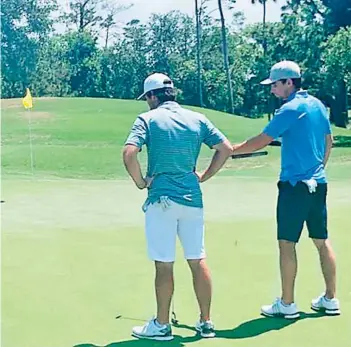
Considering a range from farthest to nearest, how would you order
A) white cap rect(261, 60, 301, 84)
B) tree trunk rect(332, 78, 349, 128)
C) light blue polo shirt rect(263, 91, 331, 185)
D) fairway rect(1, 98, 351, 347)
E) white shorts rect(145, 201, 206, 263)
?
tree trunk rect(332, 78, 349, 128) < white cap rect(261, 60, 301, 84) < light blue polo shirt rect(263, 91, 331, 185) < fairway rect(1, 98, 351, 347) < white shorts rect(145, 201, 206, 263)

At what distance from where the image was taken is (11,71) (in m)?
46.7

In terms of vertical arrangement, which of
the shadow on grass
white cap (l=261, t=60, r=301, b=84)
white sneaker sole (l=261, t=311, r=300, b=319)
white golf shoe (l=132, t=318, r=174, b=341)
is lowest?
the shadow on grass

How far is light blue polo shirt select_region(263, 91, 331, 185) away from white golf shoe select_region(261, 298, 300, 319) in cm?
80

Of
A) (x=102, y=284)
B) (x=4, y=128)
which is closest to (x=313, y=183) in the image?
(x=102, y=284)

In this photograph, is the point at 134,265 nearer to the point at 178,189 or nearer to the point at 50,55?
the point at 178,189

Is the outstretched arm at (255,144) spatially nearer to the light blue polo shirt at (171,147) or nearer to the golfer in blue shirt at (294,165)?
the golfer in blue shirt at (294,165)

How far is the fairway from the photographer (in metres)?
4.66

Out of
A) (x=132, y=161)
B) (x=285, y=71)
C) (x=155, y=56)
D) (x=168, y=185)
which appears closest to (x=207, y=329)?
(x=168, y=185)

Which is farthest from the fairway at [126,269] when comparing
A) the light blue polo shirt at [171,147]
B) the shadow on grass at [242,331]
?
the light blue polo shirt at [171,147]

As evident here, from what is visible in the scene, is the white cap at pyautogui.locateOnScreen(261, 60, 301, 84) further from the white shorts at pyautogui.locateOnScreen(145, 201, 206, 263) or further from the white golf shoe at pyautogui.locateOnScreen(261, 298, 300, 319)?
the white golf shoe at pyautogui.locateOnScreen(261, 298, 300, 319)

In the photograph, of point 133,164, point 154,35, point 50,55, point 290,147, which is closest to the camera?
point 133,164

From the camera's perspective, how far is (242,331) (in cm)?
470

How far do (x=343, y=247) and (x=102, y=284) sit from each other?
2742 millimetres

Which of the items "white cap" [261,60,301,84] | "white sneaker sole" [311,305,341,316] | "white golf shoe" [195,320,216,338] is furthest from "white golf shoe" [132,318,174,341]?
"white cap" [261,60,301,84]
